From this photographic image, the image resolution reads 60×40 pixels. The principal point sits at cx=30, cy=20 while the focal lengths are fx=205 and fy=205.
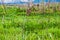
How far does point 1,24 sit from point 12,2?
6.67 meters

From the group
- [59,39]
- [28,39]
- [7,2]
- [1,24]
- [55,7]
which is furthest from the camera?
[7,2]

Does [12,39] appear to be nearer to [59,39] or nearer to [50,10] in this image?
[59,39]

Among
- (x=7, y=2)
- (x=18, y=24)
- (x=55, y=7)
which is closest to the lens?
(x=18, y=24)

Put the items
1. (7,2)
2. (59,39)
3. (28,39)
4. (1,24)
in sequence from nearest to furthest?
1. (28,39)
2. (59,39)
3. (1,24)
4. (7,2)

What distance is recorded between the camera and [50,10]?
34.0 feet

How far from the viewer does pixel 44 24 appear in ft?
16.7

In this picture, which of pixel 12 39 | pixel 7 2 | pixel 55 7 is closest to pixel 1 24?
pixel 12 39

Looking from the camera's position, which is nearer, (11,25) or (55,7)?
(11,25)

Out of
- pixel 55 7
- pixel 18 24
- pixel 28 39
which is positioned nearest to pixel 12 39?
pixel 28 39

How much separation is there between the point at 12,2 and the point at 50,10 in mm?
2319

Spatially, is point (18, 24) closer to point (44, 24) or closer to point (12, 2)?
point (44, 24)

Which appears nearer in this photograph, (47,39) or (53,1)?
(47,39)

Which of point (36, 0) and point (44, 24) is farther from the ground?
point (44, 24)

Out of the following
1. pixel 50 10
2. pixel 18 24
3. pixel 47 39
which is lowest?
pixel 50 10
